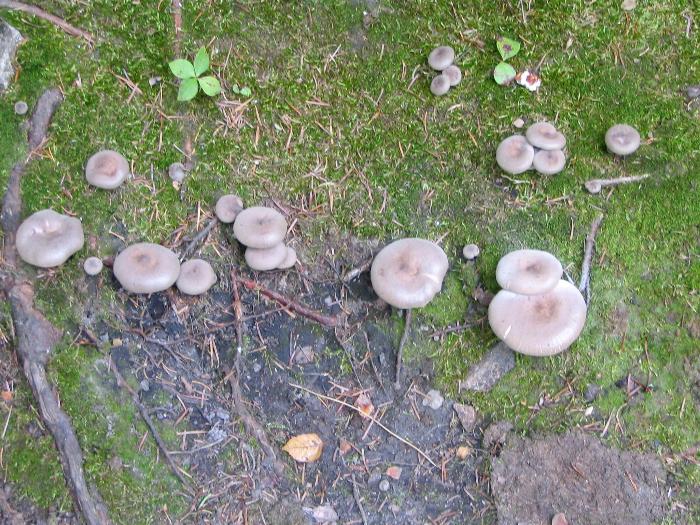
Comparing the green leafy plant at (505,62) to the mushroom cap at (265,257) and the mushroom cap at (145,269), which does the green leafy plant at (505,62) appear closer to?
the mushroom cap at (265,257)

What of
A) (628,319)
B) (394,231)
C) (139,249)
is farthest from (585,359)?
(139,249)

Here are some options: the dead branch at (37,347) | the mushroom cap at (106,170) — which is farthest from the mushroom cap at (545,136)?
the dead branch at (37,347)

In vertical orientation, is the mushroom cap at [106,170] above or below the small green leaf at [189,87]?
below

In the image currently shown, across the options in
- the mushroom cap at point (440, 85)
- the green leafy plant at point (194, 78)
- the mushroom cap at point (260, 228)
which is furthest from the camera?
the mushroom cap at point (440, 85)

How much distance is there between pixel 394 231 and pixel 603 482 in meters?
2.50

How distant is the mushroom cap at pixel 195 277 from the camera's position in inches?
167

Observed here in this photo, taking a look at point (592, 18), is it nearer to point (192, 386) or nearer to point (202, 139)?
point (202, 139)

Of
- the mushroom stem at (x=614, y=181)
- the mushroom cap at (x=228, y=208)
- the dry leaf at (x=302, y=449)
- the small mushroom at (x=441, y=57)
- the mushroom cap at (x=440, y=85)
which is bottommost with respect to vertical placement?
the dry leaf at (x=302, y=449)

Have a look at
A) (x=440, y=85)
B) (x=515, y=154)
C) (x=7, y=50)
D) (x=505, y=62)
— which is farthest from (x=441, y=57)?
(x=7, y=50)

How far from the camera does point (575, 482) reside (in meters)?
4.16

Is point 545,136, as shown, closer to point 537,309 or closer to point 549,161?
point 549,161

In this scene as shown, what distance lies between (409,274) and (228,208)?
5.10ft

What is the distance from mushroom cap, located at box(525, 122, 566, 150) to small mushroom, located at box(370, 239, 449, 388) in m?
1.23

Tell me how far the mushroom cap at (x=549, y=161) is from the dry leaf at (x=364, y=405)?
2.34 meters
